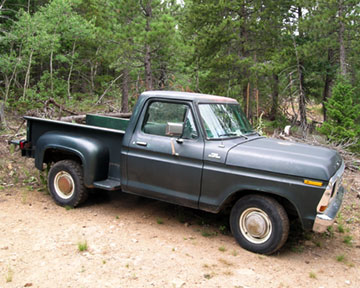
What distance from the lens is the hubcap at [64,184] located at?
576cm

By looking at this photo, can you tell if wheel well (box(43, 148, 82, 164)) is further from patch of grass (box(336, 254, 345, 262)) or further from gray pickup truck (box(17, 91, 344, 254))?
patch of grass (box(336, 254, 345, 262))

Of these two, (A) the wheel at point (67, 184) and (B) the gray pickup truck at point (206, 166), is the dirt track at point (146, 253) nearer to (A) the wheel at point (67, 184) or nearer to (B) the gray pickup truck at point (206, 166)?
(A) the wheel at point (67, 184)

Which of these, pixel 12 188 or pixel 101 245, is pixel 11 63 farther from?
pixel 101 245

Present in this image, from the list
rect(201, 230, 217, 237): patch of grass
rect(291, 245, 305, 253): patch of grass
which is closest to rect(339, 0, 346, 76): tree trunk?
rect(291, 245, 305, 253): patch of grass

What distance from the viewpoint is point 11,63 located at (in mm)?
14445

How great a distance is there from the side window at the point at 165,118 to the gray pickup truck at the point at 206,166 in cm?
1

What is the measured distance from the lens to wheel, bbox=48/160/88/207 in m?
5.63

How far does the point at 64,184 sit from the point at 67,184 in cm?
7

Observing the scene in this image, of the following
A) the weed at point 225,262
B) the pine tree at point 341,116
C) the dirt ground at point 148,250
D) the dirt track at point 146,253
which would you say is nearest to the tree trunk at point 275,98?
the pine tree at point 341,116

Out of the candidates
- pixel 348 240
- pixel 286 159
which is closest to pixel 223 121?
pixel 286 159

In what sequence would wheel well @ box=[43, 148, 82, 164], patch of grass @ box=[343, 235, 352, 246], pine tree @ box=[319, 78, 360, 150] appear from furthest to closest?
pine tree @ box=[319, 78, 360, 150], wheel well @ box=[43, 148, 82, 164], patch of grass @ box=[343, 235, 352, 246]

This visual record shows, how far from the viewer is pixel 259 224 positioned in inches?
173

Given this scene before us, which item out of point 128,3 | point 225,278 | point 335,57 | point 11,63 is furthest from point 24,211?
point 335,57

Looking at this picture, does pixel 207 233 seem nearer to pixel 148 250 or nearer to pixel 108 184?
pixel 148 250
